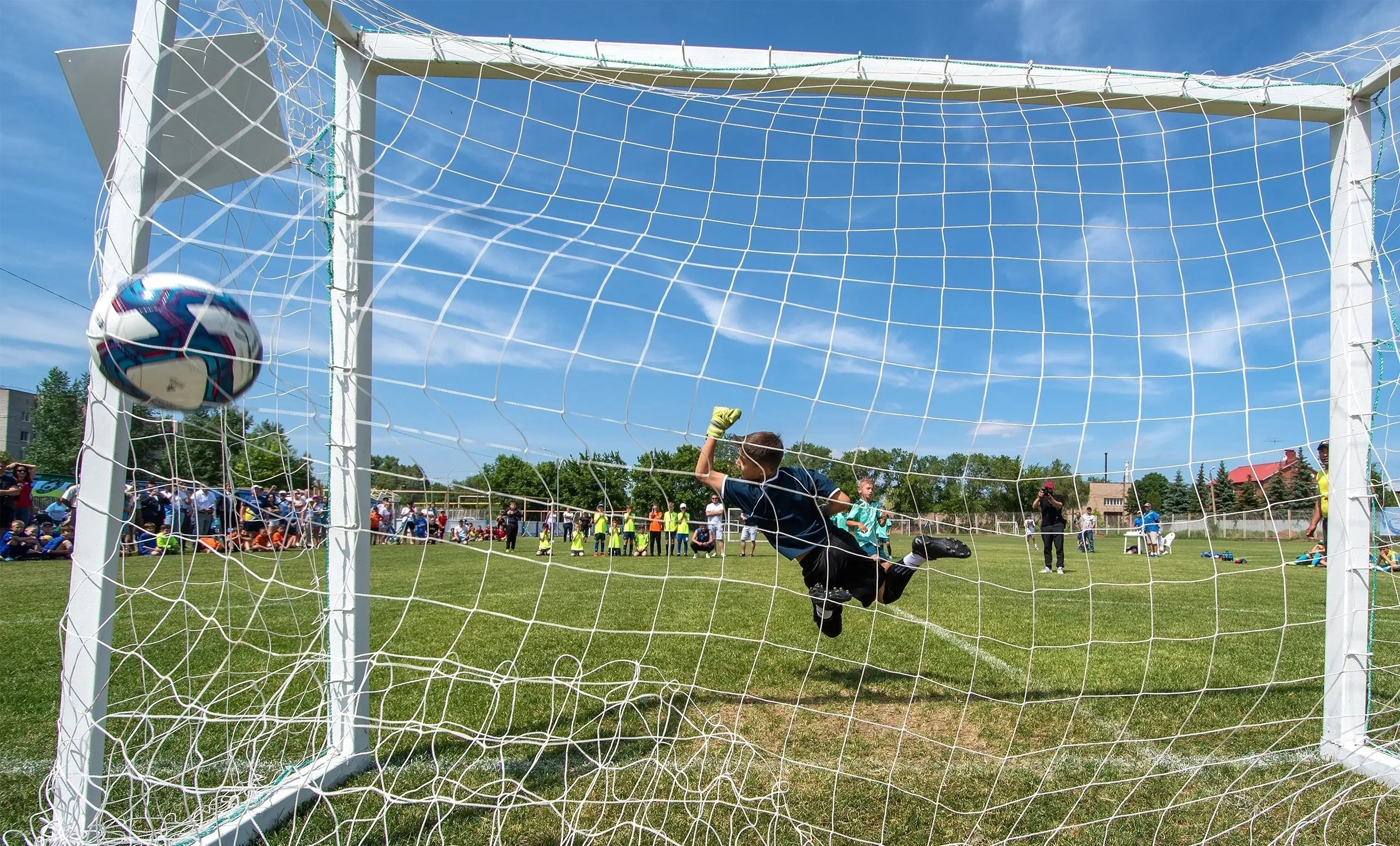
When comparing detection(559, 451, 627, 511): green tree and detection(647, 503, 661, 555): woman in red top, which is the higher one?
detection(559, 451, 627, 511): green tree

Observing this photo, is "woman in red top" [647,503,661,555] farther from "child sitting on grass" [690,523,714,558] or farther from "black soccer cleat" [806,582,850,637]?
"black soccer cleat" [806,582,850,637]

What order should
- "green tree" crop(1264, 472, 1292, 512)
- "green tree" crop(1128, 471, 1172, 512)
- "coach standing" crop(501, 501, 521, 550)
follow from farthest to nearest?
1. "coach standing" crop(501, 501, 521, 550)
2. "green tree" crop(1264, 472, 1292, 512)
3. "green tree" crop(1128, 471, 1172, 512)

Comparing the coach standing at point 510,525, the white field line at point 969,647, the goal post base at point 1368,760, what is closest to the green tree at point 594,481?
the white field line at point 969,647

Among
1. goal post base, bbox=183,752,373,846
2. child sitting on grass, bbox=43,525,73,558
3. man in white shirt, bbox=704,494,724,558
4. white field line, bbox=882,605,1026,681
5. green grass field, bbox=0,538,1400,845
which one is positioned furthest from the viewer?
child sitting on grass, bbox=43,525,73,558

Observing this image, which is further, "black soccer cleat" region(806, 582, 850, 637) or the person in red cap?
the person in red cap

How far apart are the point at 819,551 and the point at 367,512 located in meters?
2.30

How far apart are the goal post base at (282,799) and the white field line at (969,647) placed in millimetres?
3143

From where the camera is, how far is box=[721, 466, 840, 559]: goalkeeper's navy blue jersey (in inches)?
156

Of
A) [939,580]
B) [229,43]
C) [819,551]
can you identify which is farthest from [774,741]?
[939,580]

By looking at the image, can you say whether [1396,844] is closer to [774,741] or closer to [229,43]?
[774,741]

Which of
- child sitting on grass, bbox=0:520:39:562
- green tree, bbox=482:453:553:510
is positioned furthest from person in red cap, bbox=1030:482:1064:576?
child sitting on grass, bbox=0:520:39:562

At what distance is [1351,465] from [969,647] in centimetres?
311

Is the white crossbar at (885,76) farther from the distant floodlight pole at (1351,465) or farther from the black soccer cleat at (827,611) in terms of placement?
the black soccer cleat at (827,611)

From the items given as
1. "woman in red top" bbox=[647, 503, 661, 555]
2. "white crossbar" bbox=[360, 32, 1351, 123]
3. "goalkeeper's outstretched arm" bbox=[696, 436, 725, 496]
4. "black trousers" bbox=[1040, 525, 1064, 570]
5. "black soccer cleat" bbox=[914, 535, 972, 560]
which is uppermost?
"white crossbar" bbox=[360, 32, 1351, 123]
